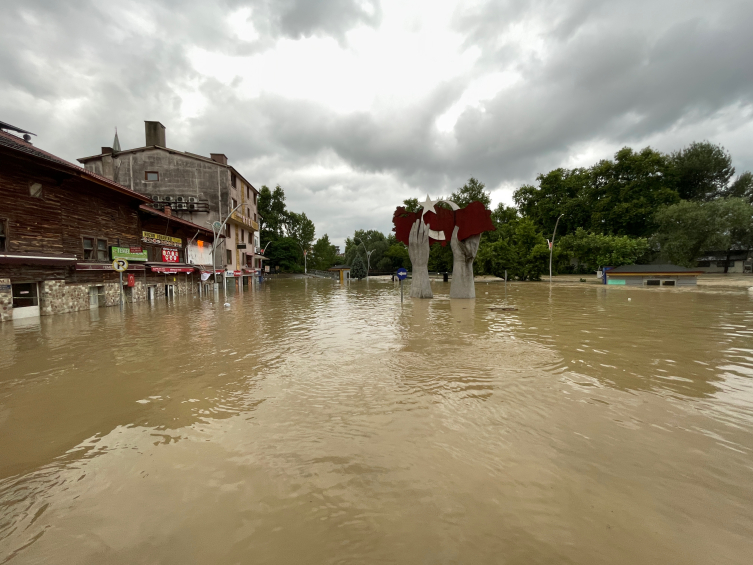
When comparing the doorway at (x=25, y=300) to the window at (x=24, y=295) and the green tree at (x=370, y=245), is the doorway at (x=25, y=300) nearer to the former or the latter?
the window at (x=24, y=295)

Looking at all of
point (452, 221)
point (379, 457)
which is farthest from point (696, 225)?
point (379, 457)

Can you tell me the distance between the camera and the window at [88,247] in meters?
18.7

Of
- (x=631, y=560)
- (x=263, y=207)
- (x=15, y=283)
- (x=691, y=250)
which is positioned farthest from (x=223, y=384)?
(x=263, y=207)

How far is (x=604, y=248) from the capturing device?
43.2 metres

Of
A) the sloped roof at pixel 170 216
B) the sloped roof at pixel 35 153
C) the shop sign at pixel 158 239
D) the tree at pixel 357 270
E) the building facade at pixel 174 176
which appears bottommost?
the tree at pixel 357 270

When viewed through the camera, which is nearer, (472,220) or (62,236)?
(62,236)

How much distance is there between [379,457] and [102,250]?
76.4ft

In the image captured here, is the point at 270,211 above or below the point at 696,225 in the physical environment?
above

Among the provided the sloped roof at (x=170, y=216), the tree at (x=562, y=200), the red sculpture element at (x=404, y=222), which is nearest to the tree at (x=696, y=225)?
the tree at (x=562, y=200)

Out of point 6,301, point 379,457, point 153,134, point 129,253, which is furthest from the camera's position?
point 153,134

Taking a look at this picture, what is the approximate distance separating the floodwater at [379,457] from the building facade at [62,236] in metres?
9.01

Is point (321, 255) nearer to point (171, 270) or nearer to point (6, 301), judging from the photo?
point (171, 270)

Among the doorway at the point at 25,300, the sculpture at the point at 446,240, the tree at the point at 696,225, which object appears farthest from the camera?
the tree at the point at 696,225

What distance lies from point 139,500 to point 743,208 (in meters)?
59.2
